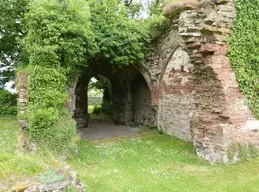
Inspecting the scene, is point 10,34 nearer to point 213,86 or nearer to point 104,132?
point 104,132

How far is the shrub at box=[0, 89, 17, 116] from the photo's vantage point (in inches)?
524

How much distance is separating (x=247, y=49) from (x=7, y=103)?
42.7ft

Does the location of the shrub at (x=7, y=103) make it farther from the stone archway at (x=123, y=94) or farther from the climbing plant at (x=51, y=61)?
the climbing plant at (x=51, y=61)

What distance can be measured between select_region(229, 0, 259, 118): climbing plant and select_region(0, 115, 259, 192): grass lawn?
5.71ft

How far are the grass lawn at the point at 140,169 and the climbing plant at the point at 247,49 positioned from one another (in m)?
1.74

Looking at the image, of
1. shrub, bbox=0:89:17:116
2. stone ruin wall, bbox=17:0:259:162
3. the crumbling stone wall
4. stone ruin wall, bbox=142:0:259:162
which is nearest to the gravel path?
the crumbling stone wall

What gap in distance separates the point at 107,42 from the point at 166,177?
15.7ft

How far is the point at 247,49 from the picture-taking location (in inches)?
229

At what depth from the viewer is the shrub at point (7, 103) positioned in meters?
13.3

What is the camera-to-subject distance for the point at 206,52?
5.68 m

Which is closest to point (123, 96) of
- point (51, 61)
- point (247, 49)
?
point (51, 61)

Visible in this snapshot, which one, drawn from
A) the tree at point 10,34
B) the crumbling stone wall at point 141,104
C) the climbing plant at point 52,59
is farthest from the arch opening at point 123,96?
the climbing plant at point 52,59

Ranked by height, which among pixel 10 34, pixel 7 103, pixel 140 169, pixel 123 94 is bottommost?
pixel 140 169

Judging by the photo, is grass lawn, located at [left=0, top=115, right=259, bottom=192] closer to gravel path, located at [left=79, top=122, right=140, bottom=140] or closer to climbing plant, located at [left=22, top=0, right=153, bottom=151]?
climbing plant, located at [left=22, top=0, right=153, bottom=151]
